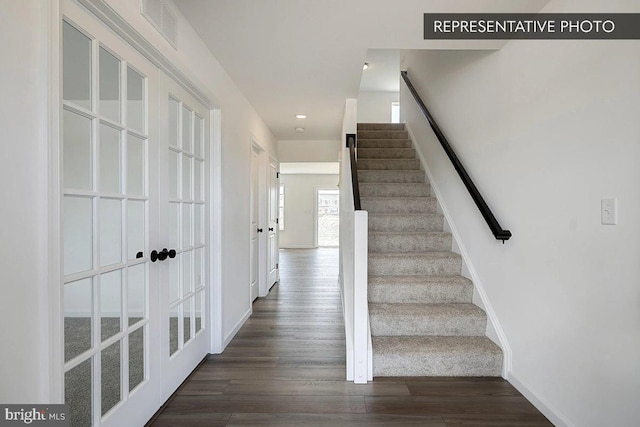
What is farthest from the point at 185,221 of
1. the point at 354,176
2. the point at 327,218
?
the point at 327,218

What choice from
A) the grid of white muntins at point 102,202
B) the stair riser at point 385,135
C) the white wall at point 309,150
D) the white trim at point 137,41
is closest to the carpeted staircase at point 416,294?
the stair riser at point 385,135

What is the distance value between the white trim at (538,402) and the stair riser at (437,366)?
0.39 ft

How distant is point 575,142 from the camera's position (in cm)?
163

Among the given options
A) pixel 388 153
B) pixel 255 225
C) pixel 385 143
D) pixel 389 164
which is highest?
pixel 385 143

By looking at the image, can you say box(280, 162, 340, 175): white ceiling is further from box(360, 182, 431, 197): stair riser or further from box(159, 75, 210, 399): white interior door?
box(159, 75, 210, 399): white interior door

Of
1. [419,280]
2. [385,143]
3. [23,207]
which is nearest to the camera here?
[23,207]

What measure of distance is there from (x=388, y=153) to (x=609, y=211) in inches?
122

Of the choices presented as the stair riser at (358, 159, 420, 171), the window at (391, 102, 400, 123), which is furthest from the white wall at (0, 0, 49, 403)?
the window at (391, 102, 400, 123)

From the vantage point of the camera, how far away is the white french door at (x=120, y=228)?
49.3 inches

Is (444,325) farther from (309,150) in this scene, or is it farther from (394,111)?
(394,111)

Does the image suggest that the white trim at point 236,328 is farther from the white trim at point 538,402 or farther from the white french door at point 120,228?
the white trim at point 538,402

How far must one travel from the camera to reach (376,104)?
21.6ft

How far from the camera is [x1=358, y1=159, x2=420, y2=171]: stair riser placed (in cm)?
412

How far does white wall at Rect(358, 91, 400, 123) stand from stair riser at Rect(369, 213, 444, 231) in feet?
12.3
